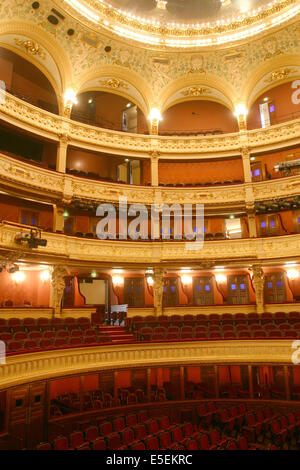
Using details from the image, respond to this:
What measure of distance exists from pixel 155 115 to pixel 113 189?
531cm

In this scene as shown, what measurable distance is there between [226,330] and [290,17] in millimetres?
14455

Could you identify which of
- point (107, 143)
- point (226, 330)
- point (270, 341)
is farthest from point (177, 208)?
point (270, 341)

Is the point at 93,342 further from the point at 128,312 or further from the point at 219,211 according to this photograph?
the point at 219,211

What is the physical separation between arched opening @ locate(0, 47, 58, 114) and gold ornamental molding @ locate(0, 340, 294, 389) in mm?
11737

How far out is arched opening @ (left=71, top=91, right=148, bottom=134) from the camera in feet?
64.3

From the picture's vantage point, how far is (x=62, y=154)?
1597 cm

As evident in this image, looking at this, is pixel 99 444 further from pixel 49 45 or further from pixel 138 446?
pixel 49 45

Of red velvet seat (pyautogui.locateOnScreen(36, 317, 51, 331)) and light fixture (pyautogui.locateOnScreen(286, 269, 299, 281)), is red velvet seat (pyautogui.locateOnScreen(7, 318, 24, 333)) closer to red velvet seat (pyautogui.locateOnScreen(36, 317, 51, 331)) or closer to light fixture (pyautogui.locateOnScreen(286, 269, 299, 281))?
red velvet seat (pyautogui.locateOnScreen(36, 317, 51, 331))

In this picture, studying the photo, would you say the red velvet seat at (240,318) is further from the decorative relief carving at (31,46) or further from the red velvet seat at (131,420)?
the decorative relief carving at (31,46)

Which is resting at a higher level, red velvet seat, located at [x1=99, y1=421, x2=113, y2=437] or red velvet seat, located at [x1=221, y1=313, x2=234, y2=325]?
red velvet seat, located at [x1=221, y1=313, x2=234, y2=325]

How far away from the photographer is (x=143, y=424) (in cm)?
882

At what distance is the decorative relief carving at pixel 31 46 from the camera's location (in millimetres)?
15586

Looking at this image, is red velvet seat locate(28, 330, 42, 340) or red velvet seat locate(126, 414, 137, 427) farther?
red velvet seat locate(28, 330, 42, 340)

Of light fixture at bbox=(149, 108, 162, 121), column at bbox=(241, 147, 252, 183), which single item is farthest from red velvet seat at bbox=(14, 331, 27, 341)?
light fixture at bbox=(149, 108, 162, 121)
